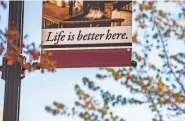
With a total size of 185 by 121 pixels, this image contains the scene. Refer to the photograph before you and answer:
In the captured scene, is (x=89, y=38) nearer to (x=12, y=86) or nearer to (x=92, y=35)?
(x=92, y=35)

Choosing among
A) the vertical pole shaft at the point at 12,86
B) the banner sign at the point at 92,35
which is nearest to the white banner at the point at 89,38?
the banner sign at the point at 92,35

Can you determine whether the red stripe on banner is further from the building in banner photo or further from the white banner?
the building in banner photo

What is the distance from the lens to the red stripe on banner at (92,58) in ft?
7.12

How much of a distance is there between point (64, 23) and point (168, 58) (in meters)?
0.71

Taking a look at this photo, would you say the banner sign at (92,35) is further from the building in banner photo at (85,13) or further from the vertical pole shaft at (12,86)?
the vertical pole shaft at (12,86)

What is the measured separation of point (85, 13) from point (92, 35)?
0.52 feet

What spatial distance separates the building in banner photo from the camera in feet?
7.30

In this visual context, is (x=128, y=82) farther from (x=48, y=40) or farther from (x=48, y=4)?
(x=48, y=4)

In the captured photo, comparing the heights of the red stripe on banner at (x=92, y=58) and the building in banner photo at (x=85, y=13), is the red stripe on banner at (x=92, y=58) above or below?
below

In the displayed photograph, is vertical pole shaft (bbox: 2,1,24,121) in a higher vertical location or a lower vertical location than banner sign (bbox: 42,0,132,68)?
lower

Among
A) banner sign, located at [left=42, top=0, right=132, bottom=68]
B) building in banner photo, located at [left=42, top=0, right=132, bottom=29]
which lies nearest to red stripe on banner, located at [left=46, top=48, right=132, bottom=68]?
banner sign, located at [left=42, top=0, right=132, bottom=68]

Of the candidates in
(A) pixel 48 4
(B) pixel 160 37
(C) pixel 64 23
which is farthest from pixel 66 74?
(B) pixel 160 37

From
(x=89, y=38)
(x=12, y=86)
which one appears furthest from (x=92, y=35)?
(x=12, y=86)

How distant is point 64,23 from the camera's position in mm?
2268
